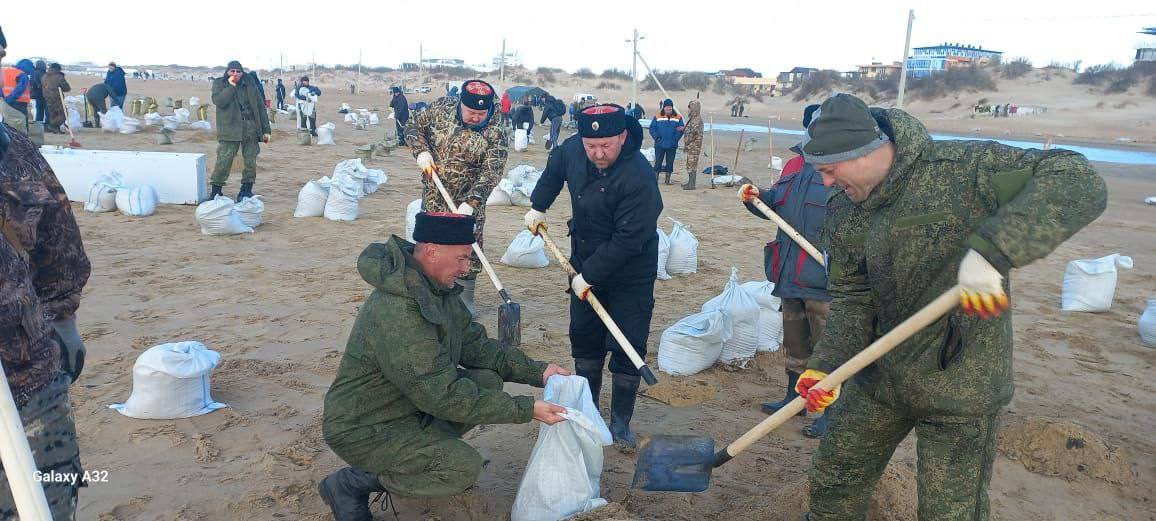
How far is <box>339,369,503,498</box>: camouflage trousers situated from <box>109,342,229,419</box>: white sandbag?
1.39 meters

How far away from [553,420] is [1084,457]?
8.91 ft

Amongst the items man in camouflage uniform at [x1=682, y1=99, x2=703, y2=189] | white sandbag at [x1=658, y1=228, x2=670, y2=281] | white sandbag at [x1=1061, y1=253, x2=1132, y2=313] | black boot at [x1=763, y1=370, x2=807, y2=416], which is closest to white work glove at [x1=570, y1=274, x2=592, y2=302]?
black boot at [x1=763, y1=370, x2=807, y2=416]

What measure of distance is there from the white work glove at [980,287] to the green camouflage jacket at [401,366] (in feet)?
4.93

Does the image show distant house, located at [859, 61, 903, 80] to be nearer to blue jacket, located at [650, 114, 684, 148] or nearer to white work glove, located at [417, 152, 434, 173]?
blue jacket, located at [650, 114, 684, 148]

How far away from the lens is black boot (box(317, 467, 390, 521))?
2.87 meters

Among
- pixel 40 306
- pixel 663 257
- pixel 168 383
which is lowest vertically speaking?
pixel 168 383

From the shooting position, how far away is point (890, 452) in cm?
262

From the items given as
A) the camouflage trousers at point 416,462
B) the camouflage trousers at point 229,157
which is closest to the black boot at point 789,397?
the camouflage trousers at point 416,462

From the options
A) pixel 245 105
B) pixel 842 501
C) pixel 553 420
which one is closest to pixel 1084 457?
pixel 842 501

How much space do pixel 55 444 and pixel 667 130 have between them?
12302mm

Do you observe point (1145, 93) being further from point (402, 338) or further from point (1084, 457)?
point (402, 338)

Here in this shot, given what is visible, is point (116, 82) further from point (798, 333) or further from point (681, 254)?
point (798, 333)

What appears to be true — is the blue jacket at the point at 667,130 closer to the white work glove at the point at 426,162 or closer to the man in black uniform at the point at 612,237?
the white work glove at the point at 426,162

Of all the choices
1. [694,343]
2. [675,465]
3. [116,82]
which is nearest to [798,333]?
[694,343]
